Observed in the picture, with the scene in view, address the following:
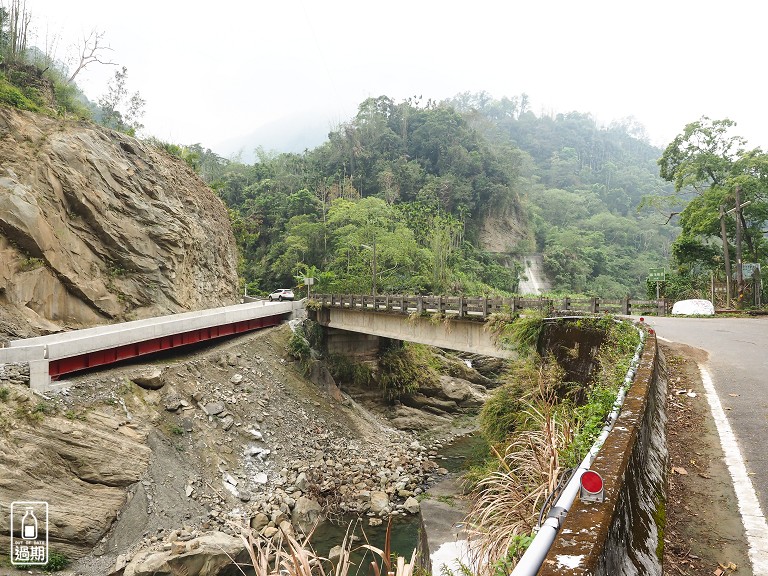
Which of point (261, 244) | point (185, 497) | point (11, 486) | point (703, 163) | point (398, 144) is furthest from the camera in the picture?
point (398, 144)

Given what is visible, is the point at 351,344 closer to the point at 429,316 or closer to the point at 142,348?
the point at 429,316

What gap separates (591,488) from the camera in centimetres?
279

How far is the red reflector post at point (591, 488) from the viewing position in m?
2.75

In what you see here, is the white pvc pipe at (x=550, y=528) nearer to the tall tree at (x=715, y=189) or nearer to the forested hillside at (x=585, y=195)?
the tall tree at (x=715, y=189)

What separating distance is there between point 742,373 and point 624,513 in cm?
719

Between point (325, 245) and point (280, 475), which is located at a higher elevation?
point (325, 245)

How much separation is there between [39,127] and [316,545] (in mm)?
20057

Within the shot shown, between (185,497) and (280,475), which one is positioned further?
(280,475)

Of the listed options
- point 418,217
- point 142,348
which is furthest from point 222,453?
point 418,217

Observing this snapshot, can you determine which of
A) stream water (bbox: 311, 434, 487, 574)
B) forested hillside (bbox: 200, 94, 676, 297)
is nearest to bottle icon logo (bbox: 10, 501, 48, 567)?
stream water (bbox: 311, 434, 487, 574)

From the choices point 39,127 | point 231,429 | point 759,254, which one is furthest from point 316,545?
point 759,254

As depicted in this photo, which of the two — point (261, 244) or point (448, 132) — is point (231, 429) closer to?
point (261, 244)

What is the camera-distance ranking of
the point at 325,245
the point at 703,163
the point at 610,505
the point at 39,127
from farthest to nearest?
the point at 325,245, the point at 703,163, the point at 39,127, the point at 610,505

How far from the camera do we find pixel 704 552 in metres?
3.21
